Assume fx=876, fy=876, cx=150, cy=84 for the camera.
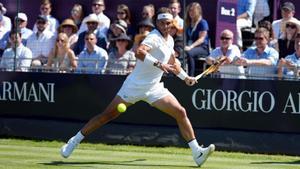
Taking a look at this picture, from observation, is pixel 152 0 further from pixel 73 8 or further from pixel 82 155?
pixel 82 155

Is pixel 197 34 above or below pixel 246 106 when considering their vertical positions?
above

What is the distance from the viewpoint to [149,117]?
1526 cm

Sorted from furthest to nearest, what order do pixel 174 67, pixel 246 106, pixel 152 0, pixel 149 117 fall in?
pixel 152 0, pixel 149 117, pixel 246 106, pixel 174 67

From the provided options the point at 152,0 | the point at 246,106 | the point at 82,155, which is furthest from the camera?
the point at 152,0

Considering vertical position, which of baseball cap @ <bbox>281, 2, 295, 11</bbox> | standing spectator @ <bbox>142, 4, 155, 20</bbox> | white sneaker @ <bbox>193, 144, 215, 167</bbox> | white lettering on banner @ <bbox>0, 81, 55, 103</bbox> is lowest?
white sneaker @ <bbox>193, 144, 215, 167</bbox>

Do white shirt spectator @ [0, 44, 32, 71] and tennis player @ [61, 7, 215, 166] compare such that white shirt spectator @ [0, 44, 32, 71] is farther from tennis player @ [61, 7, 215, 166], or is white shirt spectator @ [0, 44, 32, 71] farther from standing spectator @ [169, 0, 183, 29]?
tennis player @ [61, 7, 215, 166]

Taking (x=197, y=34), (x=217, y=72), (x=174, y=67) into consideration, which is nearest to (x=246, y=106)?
(x=217, y=72)

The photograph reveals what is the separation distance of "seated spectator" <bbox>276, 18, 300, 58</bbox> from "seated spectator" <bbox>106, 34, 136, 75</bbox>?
2.55 m

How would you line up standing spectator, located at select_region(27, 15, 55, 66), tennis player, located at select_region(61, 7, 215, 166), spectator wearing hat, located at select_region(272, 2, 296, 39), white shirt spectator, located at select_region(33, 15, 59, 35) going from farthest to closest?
white shirt spectator, located at select_region(33, 15, 59, 35), standing spectator, located at select_region(27, 15, 55, 66), spectator wearing hat, located at select_region(272, 2, 296, 39), tennis player, located at select_region(61, 7, 215, 166)

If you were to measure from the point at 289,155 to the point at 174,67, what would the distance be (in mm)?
3130

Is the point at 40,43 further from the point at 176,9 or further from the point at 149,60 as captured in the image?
the point at 149,60

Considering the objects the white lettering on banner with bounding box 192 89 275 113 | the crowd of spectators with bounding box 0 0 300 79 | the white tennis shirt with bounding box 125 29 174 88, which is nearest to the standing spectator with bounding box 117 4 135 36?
the crowd of spectators with bounding box 0 0 300 79

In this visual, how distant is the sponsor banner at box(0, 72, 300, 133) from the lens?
14.1 metres

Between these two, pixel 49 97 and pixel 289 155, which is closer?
pixel 289 155
